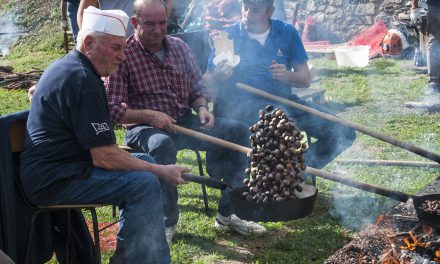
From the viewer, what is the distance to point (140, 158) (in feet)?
14.5

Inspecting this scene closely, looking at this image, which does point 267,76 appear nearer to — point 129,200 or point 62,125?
point 129,200

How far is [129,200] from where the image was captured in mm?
3959

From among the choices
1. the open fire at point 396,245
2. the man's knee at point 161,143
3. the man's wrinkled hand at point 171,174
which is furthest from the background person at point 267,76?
the man's wrinkled hand at point 171,174

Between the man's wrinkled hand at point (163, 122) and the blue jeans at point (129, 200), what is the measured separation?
1001mm

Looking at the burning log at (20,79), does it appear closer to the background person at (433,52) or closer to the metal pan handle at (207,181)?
the background person at (433,52)

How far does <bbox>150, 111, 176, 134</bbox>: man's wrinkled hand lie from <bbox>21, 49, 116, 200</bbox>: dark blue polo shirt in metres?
1.05

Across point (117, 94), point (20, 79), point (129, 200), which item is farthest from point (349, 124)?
point (20, 79)

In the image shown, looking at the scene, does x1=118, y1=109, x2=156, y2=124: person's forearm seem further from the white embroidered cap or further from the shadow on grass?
the shadow on grass

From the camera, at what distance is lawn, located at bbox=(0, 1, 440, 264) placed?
4.94 metres

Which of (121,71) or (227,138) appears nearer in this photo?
(121,71)

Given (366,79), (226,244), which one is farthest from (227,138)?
(366,79)

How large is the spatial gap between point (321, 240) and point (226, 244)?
0.75 metres

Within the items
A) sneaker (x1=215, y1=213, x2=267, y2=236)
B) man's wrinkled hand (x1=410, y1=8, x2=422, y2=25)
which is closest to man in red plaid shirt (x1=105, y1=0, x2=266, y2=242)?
sneaker (x1=215, y1=213, x2=267, y2=236)

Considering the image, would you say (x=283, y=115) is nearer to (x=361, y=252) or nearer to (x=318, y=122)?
(x=361, y=252)
